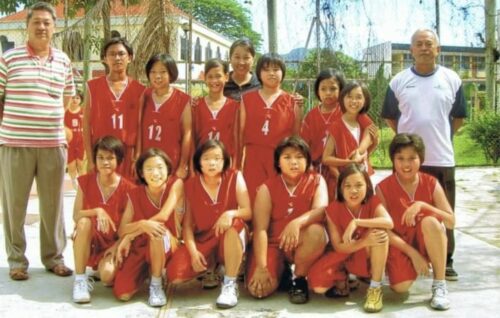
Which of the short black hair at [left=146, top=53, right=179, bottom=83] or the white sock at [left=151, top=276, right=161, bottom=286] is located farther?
the short black hair at [left=146, top=53, right=179, bottom=83]

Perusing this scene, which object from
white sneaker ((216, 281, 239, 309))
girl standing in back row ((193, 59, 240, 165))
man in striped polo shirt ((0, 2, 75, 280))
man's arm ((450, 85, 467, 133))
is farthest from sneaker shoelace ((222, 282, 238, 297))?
man's arm ((450, 85, 467, 133))

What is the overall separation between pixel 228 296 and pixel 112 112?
1.55m

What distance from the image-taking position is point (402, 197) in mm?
3861

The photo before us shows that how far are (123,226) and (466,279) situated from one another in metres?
2.32

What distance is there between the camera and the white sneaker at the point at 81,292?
368 cm

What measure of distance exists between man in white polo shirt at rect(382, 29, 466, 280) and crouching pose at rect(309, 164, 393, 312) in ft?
2.32

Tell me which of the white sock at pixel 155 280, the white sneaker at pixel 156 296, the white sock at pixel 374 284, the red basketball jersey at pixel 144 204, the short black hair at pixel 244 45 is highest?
the short black hair at pixel 244 45

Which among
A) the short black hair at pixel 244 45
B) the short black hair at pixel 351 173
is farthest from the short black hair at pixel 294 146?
the short black hair at pixel 244 45

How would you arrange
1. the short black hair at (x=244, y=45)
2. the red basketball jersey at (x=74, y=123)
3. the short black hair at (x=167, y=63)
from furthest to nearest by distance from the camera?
the red basketball jersey at (x=74, y=123) < the short black hair at (x=244, y=45) < the short black hair at (x=167, y=63)

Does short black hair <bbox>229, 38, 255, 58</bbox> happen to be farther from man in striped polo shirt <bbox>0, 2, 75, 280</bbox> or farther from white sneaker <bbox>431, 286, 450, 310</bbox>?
white sneaker <bbox>431, 286, 450, 310</bbox>

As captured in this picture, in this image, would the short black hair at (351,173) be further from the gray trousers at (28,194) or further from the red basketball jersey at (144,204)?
the gray trousers at (28,194)

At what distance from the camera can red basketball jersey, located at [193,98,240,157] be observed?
173 inches

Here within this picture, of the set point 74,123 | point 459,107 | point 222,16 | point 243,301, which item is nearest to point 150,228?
point 243,301

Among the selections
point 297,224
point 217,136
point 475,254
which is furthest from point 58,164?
point 475,254
